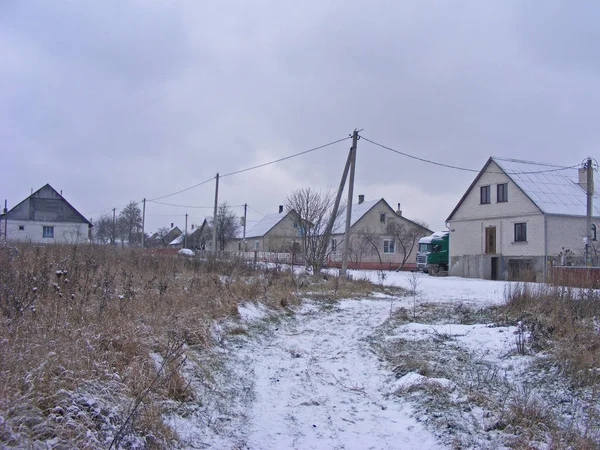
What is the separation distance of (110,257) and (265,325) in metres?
6.92

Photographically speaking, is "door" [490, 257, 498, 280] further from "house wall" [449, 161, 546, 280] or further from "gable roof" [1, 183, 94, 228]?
"gable roof" [1, 183, 94, 228]

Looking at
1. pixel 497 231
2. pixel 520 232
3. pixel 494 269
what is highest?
pixel 497 231

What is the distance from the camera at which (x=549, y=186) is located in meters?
27.5

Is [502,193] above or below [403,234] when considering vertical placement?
above

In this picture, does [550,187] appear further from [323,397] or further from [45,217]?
[45,217]

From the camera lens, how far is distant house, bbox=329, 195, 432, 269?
4197cm

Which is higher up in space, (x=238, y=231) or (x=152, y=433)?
(x=238, y=231)

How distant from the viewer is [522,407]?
12.9 ft

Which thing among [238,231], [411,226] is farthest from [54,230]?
[411,226]

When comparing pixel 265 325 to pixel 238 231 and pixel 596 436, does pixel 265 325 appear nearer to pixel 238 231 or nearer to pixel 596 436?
pixel 596 436

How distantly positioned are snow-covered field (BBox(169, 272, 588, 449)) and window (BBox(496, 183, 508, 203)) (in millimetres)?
21672

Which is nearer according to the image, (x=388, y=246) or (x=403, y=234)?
(x=403, y=234)

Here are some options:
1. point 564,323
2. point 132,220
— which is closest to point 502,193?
point 564,323

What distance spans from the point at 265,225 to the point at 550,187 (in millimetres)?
37918
